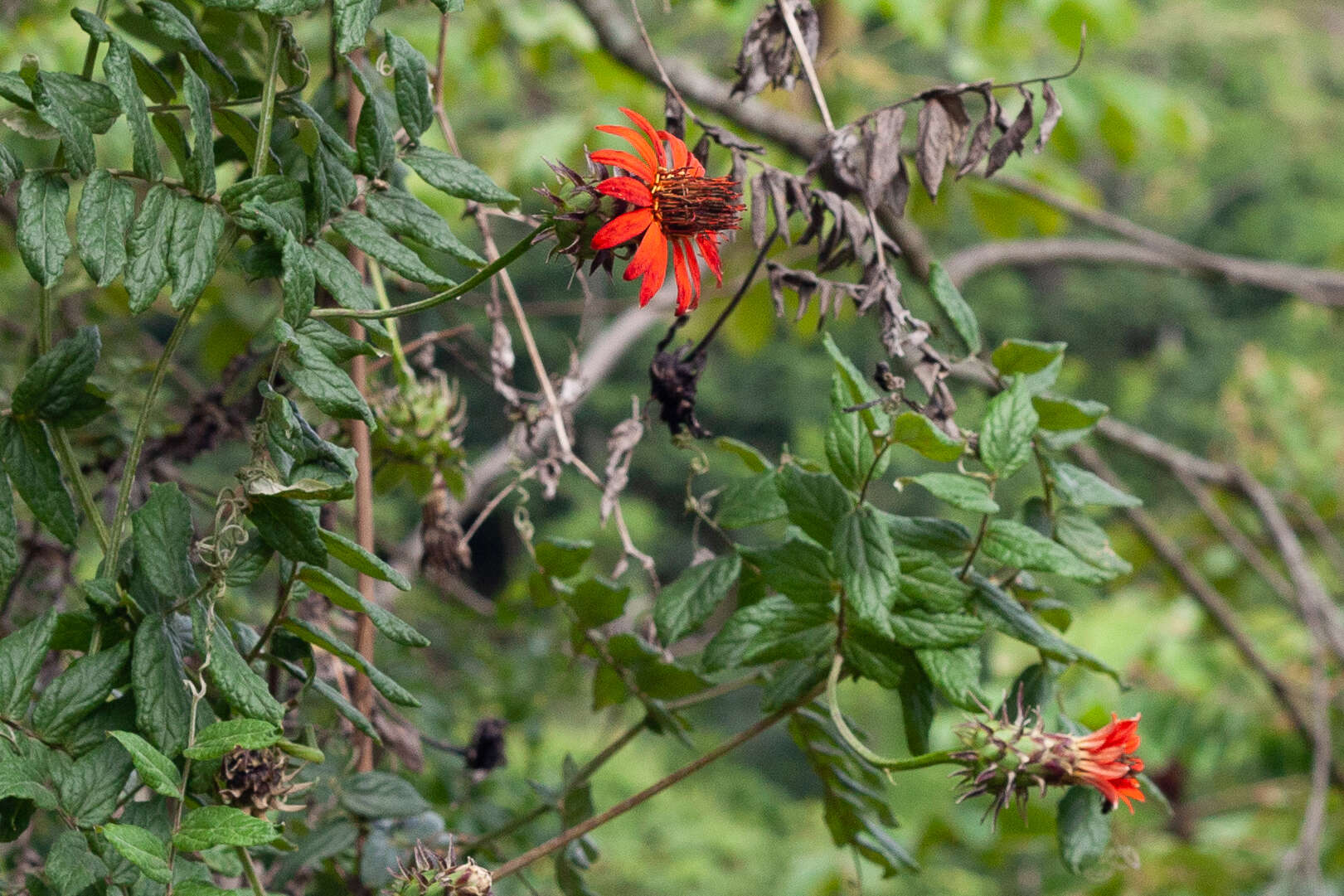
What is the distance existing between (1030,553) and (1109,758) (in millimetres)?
87

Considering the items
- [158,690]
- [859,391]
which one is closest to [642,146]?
[859,391]

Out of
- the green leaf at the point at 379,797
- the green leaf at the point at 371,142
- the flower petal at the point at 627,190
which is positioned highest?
the green leaf at the point at 371,142

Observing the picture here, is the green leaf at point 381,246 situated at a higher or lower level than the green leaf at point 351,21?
lower

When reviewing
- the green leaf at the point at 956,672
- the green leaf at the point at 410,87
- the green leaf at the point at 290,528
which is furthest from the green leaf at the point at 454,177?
the green leaf at the point at 956,672

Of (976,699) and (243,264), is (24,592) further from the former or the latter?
(976,699)

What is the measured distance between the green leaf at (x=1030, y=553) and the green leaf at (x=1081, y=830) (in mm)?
83

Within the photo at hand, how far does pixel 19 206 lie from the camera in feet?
1.01

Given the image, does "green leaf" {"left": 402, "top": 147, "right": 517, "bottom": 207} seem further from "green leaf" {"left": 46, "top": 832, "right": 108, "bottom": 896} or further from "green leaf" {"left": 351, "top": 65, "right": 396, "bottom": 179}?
"green leaf" {"left": 46, "top": 832, "right": 108, "bottom": 896}

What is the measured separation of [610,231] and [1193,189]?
8.88 m

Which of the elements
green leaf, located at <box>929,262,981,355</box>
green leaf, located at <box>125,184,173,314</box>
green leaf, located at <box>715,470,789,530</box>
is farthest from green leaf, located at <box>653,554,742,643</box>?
green leaf, located at <box>125,184,173,314</box>

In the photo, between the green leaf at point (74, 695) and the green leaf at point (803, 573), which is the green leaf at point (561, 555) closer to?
the green leaf at point (803, 573)

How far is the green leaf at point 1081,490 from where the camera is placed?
0.45 meters

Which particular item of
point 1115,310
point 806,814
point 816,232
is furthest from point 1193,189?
point 816,232

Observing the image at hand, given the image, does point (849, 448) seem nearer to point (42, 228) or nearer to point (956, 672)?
point (956, 672)
